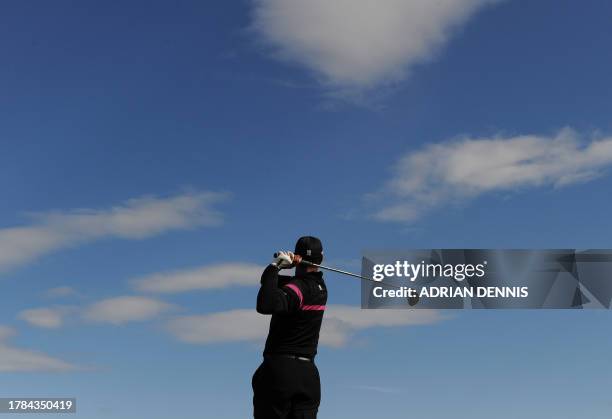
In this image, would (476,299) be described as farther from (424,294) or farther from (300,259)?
(300,259)

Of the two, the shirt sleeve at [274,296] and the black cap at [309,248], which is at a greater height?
the black cap at [309,248]

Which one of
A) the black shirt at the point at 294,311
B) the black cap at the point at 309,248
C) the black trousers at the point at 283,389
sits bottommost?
the black trousers at the point at 283,389

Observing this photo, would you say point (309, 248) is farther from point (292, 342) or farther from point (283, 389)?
point (283, 389)

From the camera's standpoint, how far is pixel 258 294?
1084 cm

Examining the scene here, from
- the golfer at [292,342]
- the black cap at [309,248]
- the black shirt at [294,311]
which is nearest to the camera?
the black shirt at [294,311]

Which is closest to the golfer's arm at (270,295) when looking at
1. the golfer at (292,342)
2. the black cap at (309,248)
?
the golfer at (292,342)

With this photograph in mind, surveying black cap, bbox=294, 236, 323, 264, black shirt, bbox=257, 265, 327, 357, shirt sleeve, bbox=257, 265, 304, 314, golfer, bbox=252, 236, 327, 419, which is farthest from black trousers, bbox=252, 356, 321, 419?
black cap, bbox=294, 236, 323, 264

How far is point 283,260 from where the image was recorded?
442 inches

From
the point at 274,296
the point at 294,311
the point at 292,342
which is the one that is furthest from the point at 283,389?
the point at 274,296

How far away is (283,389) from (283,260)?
6.05 feet

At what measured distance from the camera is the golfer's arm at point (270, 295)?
1077 cm

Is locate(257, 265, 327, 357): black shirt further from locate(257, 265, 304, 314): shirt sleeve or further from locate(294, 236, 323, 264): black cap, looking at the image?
locate(294, 236, 323, 264): black cap

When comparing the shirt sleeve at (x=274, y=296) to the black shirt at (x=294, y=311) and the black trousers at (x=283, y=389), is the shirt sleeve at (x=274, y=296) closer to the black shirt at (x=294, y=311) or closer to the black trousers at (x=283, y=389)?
the black shirt at (x=294, y=311)

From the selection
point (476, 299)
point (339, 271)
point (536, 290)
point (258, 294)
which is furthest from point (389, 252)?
point (258, 294)
